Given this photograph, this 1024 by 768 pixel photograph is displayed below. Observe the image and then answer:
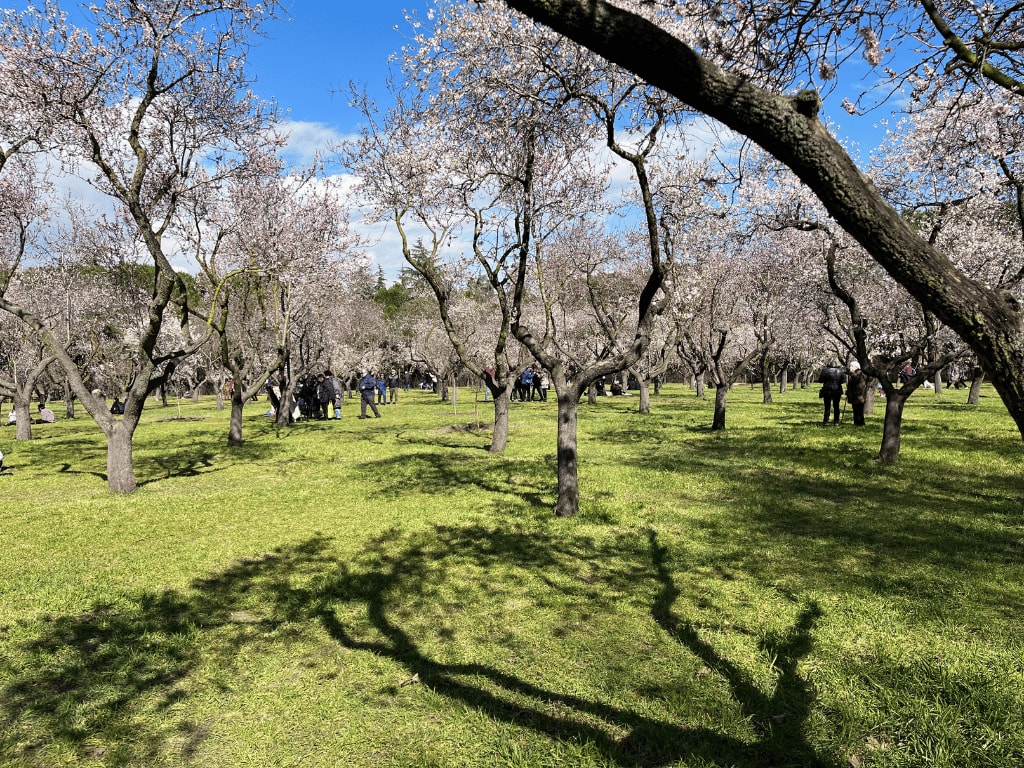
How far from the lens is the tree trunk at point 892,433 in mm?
12953

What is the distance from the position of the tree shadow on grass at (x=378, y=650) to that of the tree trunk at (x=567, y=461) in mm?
1264

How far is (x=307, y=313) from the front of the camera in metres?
24.0

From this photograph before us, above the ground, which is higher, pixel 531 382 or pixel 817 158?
pixel 817 158

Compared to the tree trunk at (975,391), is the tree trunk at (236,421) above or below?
below

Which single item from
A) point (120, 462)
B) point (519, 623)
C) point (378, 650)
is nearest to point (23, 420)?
point (120, 462)

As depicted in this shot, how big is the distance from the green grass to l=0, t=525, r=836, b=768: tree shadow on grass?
3 cm

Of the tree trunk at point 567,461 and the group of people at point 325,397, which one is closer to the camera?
the tree trunk at point 567,461

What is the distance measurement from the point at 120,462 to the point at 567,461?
826 cm

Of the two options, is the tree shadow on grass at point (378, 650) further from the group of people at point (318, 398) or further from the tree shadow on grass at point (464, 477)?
the group of people at point (318, 398)

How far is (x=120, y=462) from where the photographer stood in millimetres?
11070

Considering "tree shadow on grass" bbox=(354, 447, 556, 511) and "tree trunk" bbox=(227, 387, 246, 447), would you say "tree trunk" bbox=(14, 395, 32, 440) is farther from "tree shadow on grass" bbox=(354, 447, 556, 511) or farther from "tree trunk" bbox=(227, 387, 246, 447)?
"tree shadow on grass" bbox=(354, 447, 556, 511)

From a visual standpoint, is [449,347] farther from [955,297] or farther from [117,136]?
[955,297]

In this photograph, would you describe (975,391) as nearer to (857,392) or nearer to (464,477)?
(857,392)

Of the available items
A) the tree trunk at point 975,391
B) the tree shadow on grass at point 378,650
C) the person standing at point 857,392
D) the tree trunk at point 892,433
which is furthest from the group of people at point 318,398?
the tree trunk at point 975,391
